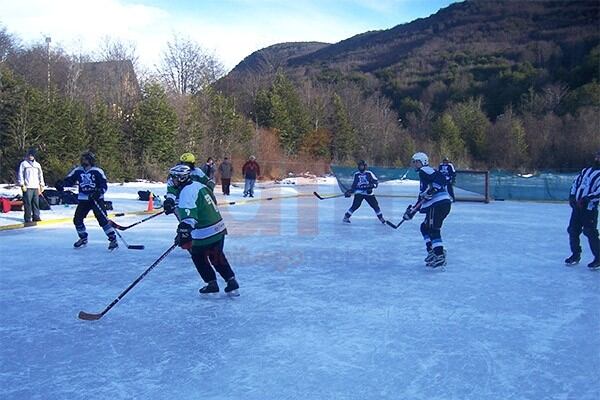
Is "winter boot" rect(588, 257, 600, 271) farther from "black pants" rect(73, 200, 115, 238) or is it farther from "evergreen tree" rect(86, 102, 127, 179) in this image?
"evergreen tree" rect(86, 102, 127, 179)

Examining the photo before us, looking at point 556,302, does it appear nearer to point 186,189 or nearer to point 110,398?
point 186,189

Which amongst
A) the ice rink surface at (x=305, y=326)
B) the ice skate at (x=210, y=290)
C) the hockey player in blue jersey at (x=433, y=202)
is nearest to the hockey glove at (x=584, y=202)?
the ice rink surface at (x=305, y=326)

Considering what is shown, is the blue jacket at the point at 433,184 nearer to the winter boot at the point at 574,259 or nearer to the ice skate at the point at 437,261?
the ice skate at the point at 437,261

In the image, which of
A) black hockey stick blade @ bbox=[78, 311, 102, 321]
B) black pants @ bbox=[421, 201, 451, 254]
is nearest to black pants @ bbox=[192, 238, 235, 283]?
black hockey stick blade @ bbox=[78, 311, 102, 321]

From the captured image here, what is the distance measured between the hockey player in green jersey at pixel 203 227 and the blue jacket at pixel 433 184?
2.90 m

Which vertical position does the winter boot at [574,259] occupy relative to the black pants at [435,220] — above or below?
below

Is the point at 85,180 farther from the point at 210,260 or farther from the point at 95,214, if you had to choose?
the point at 210,260

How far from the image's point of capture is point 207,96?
36.0m

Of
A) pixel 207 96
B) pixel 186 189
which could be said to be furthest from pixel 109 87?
pixel 186 189

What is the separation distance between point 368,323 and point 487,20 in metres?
117

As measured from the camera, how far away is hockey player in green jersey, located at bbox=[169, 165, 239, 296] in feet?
16.7

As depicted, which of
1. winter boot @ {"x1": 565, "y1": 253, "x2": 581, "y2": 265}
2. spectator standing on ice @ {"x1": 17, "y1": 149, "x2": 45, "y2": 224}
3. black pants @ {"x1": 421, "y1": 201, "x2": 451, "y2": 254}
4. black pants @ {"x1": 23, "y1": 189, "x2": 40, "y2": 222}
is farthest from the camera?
black pants @ {"x1": 23, "y1": 189, "x2": 40, "y2": 222}

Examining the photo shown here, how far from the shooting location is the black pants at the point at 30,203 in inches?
398

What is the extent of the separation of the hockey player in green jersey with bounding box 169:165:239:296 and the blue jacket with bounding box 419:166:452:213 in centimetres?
290
